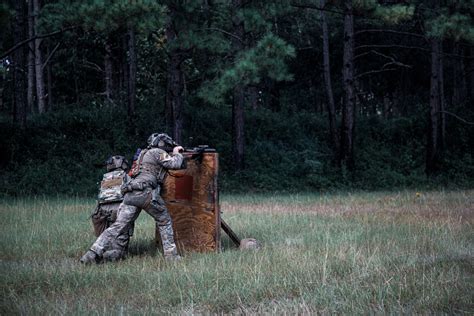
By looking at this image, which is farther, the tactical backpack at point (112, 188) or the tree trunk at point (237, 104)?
the tree trunk at point (237, 104)

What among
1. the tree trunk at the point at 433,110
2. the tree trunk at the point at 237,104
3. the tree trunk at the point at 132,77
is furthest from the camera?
the tree trunk at the point at 433,110

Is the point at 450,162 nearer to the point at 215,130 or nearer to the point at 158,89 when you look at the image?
the point at 215,130

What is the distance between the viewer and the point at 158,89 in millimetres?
28859

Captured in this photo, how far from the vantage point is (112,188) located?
28.8 feet

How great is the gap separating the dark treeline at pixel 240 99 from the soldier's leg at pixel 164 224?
19.8 ft

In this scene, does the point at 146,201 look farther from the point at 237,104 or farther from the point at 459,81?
the point at 459,81

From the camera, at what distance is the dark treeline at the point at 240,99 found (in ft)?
58.4

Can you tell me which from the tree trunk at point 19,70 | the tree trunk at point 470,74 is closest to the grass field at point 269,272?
the tree trunk at point 19,70

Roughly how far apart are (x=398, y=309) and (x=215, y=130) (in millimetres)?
20663

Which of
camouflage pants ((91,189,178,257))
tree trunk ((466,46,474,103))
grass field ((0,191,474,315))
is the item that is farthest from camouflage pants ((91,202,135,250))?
tree trunk ((466,46,474,103))

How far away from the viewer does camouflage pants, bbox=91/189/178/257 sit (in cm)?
782

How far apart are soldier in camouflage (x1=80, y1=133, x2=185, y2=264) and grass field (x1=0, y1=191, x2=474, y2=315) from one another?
0.27 meters

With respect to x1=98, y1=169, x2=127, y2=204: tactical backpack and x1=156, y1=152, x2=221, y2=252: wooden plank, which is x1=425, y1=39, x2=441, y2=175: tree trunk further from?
x1=98, y1=169, x2=127, y2=204: tactical backpack

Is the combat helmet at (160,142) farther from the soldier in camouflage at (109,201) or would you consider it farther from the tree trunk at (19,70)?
the tree trunk at (19,70)
